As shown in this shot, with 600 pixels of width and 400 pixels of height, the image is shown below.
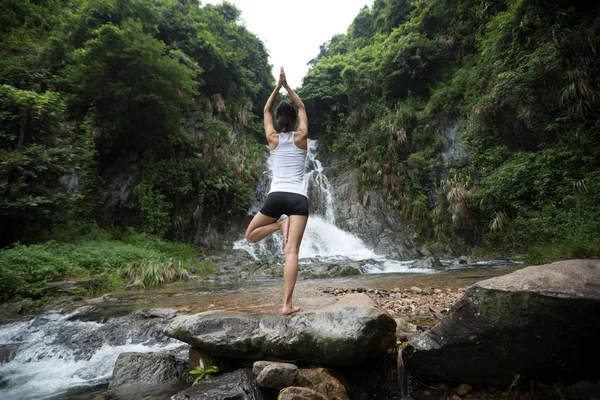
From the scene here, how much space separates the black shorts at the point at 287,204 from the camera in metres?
2.52

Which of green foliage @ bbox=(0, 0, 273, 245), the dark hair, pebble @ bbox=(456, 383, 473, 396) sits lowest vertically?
pebble @ bbox=(456, 383, 473, 396)

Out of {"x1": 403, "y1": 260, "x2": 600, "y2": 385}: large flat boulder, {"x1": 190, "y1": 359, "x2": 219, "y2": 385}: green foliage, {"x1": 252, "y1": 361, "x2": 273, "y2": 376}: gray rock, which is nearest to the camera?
{"x1": 403, "y1": 260, "x2": 600, "y2": 385}: large flat boulder

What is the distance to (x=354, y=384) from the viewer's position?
2.05 m

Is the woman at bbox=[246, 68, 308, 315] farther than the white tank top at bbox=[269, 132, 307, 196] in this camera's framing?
No

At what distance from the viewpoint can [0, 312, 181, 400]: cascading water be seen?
2.84 meters

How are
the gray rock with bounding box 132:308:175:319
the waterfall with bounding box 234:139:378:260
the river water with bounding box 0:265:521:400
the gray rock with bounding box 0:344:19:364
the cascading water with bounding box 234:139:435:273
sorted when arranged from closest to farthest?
1. the river water with bounding box 0:265:521:400
2. the gray rock with bounding box 0:344:19:364
3. the gray rock with bounding box 132:308:175:319
4. the cascading water with bounding box 234:139:435:273
5. the waterfall with bounding box 234:139:378:260

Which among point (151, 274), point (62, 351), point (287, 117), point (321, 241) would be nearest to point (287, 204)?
point (287, 117)

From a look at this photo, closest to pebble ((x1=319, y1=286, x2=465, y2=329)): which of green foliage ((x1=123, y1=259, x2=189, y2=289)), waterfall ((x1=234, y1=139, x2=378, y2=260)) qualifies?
green foliage ((x1=123, y1=259, x2=189, y2=289))

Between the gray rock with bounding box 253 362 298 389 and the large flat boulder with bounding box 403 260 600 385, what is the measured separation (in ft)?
2.79

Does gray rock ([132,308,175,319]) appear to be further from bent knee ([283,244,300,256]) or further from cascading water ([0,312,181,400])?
bent knee ([283,244,300,256])

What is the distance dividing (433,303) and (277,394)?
2474 millimetres

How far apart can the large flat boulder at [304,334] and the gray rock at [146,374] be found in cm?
40

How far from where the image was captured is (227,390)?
1.91 m

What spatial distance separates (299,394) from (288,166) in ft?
5.85
